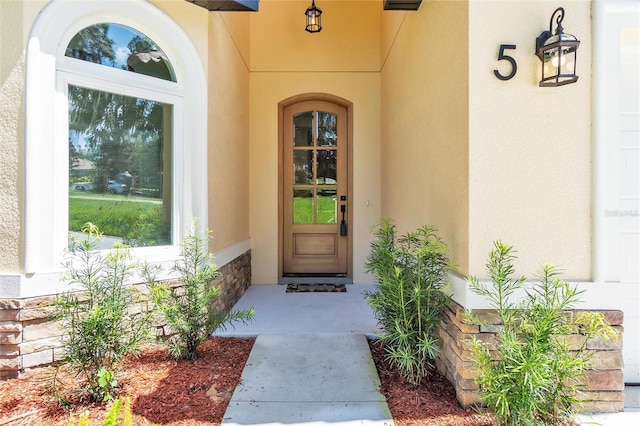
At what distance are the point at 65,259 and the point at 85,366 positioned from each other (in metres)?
0.81

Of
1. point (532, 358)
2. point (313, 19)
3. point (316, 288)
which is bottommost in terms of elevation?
point (316, 288)

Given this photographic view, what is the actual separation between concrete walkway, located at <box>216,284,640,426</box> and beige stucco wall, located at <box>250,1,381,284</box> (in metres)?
1.49

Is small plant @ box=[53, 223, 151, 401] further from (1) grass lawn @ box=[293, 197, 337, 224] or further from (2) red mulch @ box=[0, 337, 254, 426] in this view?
(1) grass lawn @ box=[293, 197, 337, 224]

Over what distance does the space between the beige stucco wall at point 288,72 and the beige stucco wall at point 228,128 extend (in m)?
0.19

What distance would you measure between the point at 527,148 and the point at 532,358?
1.25 meters

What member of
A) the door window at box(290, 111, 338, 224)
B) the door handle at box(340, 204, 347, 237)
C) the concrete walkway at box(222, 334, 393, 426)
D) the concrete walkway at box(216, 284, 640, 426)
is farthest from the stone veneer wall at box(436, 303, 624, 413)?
the door window at box(290, 111, 338, 224)

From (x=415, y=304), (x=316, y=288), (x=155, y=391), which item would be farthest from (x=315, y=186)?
(x=155, y=391)

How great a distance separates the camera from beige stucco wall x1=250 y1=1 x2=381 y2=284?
17.0 feet

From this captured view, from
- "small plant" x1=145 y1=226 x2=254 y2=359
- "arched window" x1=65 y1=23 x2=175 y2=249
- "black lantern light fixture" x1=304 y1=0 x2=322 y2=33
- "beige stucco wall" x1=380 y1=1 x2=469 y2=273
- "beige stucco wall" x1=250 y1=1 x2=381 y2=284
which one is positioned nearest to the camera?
"beige stucco wall" x1=380 y1=1 x2=469 y2=273

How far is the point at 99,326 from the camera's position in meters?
2.20

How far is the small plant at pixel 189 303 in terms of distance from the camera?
2.63 meters

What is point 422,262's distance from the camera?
245 centimetres

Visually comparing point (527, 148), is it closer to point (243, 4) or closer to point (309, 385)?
point (309, 385)

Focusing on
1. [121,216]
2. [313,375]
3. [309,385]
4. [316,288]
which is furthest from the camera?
[316,288]
